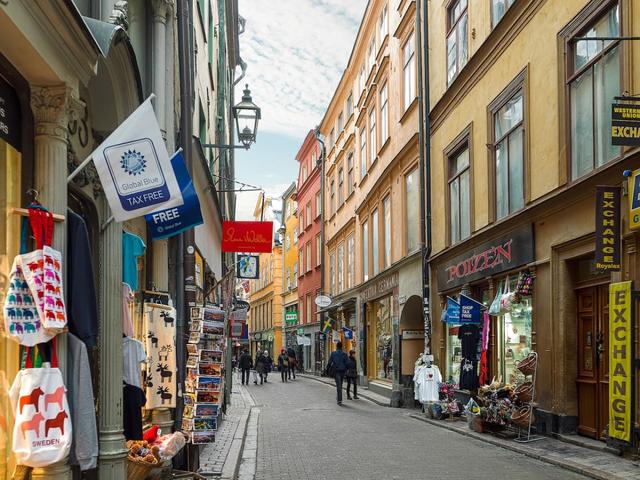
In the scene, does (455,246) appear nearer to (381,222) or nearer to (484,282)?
(484,282)

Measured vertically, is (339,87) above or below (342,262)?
above

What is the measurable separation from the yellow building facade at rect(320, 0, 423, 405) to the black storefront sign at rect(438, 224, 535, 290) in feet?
8.54

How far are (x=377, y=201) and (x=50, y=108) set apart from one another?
2332 cm

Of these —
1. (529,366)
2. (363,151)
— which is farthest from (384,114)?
(529,366)

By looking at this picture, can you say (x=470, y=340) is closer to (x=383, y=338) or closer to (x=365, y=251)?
(x=383, y=338)

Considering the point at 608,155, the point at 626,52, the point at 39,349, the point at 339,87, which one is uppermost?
the point at 339,87

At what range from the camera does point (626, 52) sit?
1055cm

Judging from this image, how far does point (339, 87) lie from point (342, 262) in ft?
28.2

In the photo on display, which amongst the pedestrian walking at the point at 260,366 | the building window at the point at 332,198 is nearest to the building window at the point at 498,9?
the pedestrian walking at the point at 260,366

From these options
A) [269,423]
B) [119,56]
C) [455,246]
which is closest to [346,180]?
[455,246]

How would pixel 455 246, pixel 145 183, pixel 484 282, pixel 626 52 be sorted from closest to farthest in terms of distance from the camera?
pixel 145 183
pixel 626 52
pixel 484 282
pixel 455 246

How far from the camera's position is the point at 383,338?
26.8 m

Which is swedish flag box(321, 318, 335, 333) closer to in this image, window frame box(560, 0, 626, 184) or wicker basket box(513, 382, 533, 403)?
wicker basket box(513, 382, 533, 403)

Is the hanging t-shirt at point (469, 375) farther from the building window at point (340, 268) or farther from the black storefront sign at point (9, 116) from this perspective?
the building window at point (340, 268)
